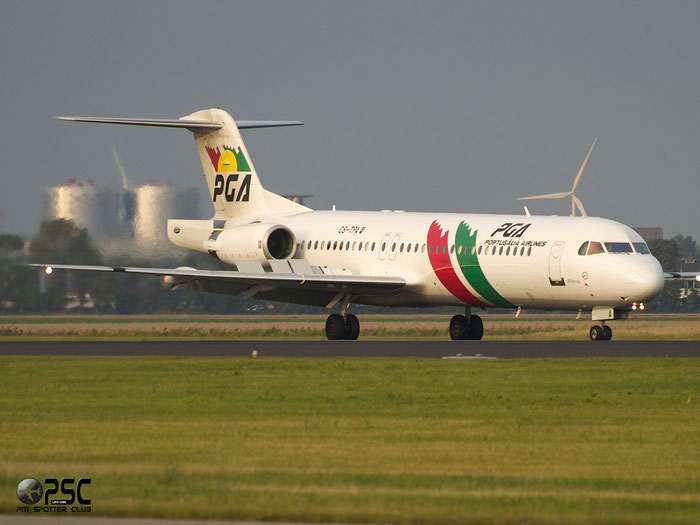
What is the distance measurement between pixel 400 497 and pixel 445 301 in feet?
93.5

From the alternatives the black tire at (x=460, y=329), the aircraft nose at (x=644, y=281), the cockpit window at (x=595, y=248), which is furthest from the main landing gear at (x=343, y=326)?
the aircraft nose at (x=644, y=281)

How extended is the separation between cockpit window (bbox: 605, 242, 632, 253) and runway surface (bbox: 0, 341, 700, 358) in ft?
8.18

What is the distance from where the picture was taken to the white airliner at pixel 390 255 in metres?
37.2

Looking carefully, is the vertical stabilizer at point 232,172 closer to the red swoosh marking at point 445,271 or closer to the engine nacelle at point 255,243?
the engine nacelle at point 255,243

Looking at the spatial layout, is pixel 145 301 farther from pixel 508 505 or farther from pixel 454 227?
pixel 508 505

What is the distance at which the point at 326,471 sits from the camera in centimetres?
1394

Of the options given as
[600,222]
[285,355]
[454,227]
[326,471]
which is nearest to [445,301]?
[454,227]

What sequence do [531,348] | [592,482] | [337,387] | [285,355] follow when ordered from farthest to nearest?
[531,348], [285,355], [337,387], [592,482]

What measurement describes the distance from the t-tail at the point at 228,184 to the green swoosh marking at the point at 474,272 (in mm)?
9119

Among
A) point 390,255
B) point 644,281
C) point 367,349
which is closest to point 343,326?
point 390,255

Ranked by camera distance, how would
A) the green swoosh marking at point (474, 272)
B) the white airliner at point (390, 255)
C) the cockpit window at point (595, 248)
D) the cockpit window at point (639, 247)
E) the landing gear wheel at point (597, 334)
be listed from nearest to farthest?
the cockpit window at point (595, 248)
the white airliner at point (390, 255)
the cockpit window at point (639, 247)
the landing gear wheel at point (597, 334)
the green swoosh marking at point (474, 272)

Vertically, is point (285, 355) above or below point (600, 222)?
below

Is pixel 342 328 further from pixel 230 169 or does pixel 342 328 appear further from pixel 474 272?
pixel 230 169

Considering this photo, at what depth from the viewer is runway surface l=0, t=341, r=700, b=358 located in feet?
104
